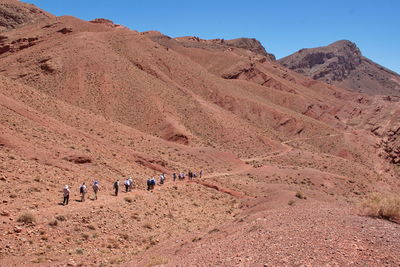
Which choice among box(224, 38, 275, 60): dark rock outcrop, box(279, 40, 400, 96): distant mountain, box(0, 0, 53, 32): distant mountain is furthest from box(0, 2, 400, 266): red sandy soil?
box(279, 40, 400, 96): distant mountain

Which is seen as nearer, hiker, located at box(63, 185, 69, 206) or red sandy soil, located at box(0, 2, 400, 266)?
red sandy soil, located at box(0, 2, 400, 266)

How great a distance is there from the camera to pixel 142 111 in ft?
160

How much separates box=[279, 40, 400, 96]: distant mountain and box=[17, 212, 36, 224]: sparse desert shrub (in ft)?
555

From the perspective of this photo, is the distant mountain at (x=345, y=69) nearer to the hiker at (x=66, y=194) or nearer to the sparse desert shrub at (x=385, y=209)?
the sparse desert shrub at (x=385, y=209)

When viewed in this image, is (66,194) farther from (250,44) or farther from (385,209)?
(250,44)

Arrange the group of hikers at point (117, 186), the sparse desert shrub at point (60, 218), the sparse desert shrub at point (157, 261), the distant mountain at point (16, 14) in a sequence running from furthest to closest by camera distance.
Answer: the distant mountain at point (16, 14) < the group of hikers at point (117, 186) < the sparse desert shrub at point (60, 218) < the sparse desert shrub at point (157, 261)

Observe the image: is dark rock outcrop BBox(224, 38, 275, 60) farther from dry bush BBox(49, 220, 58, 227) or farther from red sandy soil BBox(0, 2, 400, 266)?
dry bush BBox(49, 220, 58, 227)

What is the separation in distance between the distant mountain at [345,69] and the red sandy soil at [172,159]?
90.7 meters

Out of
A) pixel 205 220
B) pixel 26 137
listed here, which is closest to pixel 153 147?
pixel 26 137

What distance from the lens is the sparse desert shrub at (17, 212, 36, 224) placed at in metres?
14.2

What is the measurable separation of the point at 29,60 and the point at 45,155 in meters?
35.3

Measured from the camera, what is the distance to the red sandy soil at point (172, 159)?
12.2 meters

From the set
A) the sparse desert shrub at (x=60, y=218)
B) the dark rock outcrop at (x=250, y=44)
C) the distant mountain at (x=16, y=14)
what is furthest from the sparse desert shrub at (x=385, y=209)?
the dark rock outcrop at (x=250, y=44)

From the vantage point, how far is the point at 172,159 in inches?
1400
